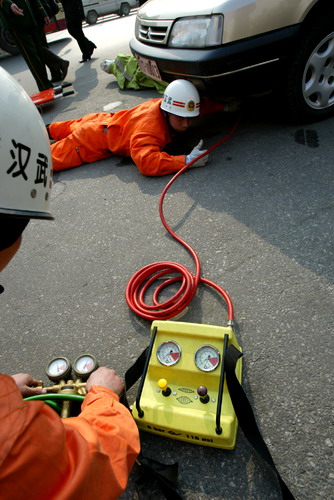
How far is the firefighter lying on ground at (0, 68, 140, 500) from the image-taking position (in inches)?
36.0

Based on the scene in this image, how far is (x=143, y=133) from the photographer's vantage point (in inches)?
143

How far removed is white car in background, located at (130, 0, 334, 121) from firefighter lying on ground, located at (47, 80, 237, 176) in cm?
23

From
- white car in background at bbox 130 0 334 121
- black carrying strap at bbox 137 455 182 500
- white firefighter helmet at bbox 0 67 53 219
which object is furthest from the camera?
white car in background at bbox 130 0 334 121

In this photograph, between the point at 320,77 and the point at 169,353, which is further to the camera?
the point at 320,77

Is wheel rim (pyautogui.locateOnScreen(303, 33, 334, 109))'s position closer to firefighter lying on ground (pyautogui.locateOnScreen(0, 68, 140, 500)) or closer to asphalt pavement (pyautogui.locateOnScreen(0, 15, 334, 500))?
→ asphalt pavement (pyautogui.locateOnScreen(0, 15, 334, 500))

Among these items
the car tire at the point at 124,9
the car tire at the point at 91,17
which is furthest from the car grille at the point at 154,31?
the car tire at the point at 124,9

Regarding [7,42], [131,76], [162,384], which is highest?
[7,42]

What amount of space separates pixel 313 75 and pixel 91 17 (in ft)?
51.0

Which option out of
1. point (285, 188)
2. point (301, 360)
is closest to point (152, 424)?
point (301, 360)

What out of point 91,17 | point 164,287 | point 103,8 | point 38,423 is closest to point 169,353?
point 164,287

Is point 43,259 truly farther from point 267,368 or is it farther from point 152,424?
point 267,368

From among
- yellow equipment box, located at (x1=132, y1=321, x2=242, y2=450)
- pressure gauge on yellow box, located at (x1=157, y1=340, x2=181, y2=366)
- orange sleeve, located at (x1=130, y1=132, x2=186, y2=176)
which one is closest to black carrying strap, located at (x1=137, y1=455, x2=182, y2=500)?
yellow equipment box, located at (x1=132, y1=321, x2=242, y2=450)

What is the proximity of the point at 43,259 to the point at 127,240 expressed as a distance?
0.73 metres

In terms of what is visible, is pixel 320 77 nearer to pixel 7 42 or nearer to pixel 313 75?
pixel 313 75
